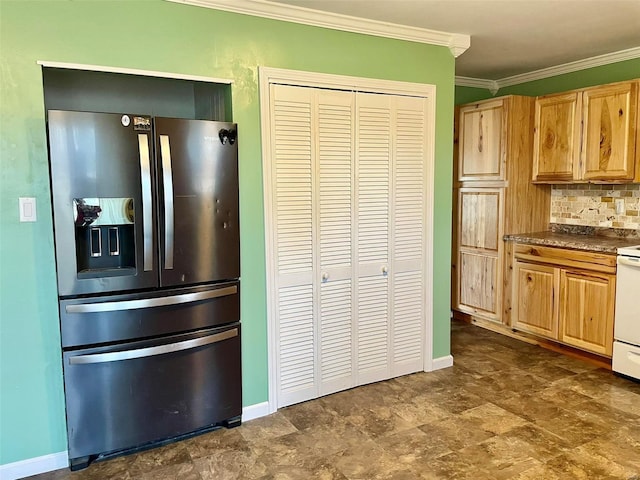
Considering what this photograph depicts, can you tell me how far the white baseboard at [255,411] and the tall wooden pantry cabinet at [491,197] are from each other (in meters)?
2.55

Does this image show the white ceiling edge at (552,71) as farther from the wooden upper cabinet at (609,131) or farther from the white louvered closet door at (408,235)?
the white louvered closet door at (408,235)

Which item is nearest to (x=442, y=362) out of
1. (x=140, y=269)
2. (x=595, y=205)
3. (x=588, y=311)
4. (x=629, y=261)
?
(x=588, y=311)

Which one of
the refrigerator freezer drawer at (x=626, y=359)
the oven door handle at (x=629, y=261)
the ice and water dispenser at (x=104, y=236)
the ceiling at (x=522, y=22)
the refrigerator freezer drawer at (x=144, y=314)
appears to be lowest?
the refrigerator freezer drawer at (x=626, y=359)

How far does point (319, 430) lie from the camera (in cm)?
285

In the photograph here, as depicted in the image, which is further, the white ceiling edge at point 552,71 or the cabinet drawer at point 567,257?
the white ceiling edge at point 552,71

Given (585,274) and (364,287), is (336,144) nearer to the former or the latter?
(364,287)

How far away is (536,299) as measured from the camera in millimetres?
4184

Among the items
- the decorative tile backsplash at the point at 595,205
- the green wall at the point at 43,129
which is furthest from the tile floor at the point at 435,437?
the decorative tile backsplash at the point at 595,205

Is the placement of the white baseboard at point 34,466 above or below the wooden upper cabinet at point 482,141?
below

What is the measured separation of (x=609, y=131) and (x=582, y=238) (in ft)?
2.94

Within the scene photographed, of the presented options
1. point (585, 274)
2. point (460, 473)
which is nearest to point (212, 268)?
point (460, 473)

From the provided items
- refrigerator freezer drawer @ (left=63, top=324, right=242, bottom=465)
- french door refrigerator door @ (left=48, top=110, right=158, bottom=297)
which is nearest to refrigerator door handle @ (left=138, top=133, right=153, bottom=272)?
french door refrigerator door @ (left=48, top=110, right=158, bottom=297)

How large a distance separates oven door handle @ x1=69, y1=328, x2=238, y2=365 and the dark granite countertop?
2725mm

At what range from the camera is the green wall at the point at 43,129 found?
2299 mm
